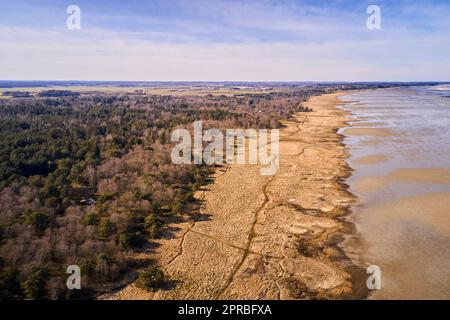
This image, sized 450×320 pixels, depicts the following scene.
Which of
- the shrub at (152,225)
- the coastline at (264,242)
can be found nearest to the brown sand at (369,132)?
the coastline at (264,242)

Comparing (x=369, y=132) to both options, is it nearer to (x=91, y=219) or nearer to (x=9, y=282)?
(x=91, y=219)

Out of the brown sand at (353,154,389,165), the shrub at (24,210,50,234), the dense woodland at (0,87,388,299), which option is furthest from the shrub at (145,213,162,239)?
the brown sand at (353,154,389,165)

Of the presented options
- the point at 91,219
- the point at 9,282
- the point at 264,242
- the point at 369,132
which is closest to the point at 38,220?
the point at 91,219

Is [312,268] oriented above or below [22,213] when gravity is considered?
below

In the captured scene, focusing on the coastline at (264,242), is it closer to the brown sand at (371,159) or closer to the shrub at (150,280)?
the shrub at (150,280)
